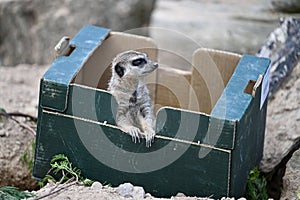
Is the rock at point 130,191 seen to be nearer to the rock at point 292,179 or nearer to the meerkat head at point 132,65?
the meerkat head at point 132,65

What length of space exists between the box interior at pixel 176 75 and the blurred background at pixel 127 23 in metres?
1.77

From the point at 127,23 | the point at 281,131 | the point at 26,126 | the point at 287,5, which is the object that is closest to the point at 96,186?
the point at 26,126

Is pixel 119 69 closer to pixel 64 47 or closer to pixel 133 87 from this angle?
pixel 133 87

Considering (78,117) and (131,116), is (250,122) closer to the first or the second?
(131,116)

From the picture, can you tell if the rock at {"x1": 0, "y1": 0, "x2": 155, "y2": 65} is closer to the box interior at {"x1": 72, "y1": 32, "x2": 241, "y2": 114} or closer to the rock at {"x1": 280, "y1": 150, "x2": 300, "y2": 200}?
the box interior at {"x1": 72, "y1": 32, "x2": 241, "y2": 114}

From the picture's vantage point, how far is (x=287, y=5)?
6.00 metres

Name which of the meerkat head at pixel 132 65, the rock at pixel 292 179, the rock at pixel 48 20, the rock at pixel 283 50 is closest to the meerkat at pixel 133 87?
the meerkat head at pixel 132 65

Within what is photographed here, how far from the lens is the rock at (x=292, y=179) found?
3451 mm

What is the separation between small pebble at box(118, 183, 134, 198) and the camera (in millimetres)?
3166

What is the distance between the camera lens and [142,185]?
3.38 m

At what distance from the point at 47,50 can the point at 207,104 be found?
2337mm

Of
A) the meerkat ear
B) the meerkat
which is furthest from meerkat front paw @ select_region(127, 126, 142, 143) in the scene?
the meerkat ear

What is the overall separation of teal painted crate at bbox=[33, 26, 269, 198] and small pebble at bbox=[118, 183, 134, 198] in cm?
18

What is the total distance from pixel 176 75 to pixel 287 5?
7.39 feet
